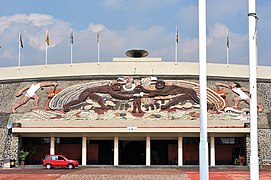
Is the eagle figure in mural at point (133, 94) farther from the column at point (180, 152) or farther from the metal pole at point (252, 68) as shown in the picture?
the metal pole at point (252, 68)

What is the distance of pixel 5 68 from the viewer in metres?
45.8

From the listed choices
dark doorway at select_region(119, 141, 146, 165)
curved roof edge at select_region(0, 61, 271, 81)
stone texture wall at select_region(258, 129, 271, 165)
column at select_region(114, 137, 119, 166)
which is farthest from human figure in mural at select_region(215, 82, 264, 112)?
column at select_region(114, 137, 119, 166)

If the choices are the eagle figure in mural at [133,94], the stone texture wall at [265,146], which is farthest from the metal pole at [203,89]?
the eagle figure in mural at [133,94]

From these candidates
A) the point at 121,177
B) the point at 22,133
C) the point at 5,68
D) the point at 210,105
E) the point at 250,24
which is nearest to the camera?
the point at 250,24

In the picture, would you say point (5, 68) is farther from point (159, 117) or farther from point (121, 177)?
point (121, 177)

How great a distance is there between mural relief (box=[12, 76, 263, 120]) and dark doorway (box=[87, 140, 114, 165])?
2.18 m

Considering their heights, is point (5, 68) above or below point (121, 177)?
above

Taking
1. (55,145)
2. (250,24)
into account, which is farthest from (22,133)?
(250,24)

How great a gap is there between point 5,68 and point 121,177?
26136 millimetres

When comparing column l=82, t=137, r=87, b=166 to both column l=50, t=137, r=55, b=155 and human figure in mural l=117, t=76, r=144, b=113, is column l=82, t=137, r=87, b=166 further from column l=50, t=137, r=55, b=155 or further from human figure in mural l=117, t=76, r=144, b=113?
human figure in mural l=117, t=76, r=144, b=113

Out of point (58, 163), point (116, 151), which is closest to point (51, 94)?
point (116, 151)

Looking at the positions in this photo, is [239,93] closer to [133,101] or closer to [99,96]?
[133,101]

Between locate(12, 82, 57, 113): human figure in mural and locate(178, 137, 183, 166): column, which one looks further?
locate(12, 82, 57, 113): human figure in mural

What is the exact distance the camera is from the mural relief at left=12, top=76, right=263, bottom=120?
123ft
